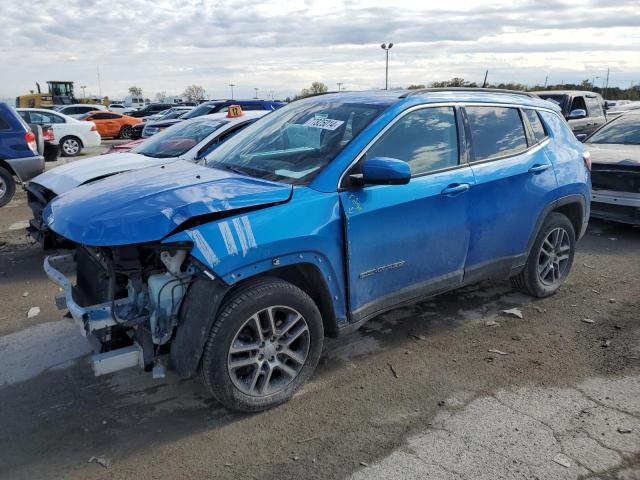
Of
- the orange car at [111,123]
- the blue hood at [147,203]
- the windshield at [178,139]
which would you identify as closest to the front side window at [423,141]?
the blue hood at [147,203]

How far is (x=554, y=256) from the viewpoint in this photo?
16.9 feet

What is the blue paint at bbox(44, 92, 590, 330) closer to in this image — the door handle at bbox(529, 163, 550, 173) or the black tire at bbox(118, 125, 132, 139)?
the door handle at bbox(529, 163, 550, 173)

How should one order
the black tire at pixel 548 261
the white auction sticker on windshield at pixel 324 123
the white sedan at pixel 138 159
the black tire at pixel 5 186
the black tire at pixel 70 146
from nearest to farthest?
1. the white auction sticker on windshield at pixel 324 123
2. the black tire at pixel 548 261
3. the white sedan at pixel 138 159
4. the black tire at pixel 5 186
5. the black tire at pixel 70 146

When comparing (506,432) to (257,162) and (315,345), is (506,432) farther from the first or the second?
(257,162)

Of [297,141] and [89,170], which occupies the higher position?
→ [297,141]

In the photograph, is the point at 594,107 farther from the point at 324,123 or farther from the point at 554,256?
the point at 324,123

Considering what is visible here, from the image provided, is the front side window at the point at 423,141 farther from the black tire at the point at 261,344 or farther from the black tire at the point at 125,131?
the black tire at the point at 125,131

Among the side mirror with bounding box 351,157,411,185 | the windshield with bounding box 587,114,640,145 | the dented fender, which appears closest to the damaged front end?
the dented fender

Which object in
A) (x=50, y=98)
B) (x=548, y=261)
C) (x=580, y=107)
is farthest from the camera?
(x=50, y=98)

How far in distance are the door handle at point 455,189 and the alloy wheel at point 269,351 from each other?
1.42 m

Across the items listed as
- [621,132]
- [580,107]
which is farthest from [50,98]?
[621,132]

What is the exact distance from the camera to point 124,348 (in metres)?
3.15

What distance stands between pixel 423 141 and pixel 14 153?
8122 millimetres

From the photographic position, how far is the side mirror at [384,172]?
334cm
